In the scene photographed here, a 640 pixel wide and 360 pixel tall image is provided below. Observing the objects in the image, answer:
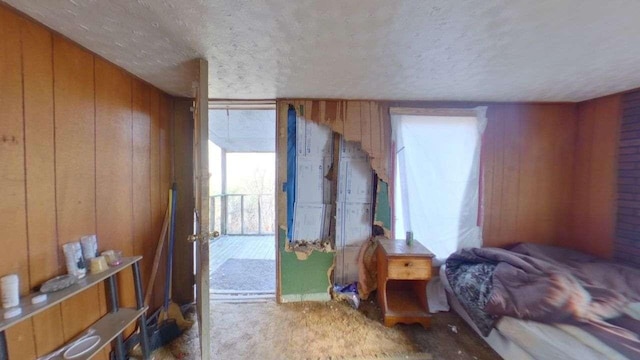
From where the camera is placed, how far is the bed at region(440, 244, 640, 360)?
119 cm

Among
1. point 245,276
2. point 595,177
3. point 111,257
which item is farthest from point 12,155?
point 595,177

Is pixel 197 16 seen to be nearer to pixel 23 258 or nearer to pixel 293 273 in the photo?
pixel 23 258

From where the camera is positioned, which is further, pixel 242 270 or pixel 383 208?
pixel 242 270

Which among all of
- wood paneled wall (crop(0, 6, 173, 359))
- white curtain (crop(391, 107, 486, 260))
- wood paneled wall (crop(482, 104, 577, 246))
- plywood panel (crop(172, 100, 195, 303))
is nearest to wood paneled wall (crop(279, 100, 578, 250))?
wood paneled wall (crop(482, 104, 577, 246))

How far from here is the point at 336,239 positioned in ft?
7.52

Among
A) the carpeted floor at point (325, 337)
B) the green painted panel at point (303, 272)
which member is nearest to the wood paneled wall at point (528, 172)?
the carpeted floor at point (325, 337)

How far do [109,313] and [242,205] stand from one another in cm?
401

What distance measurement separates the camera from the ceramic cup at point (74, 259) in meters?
1.16

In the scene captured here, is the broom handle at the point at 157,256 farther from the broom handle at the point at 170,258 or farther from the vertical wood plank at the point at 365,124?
the vertical wood plank at the point at 365,124

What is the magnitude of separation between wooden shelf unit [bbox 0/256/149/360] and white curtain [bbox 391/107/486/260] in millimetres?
2100

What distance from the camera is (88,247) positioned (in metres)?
1.27

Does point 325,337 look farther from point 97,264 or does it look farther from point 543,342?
point 97,264

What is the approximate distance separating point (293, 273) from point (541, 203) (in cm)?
255

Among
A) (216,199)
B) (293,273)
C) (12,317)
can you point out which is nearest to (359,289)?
(293,273)
